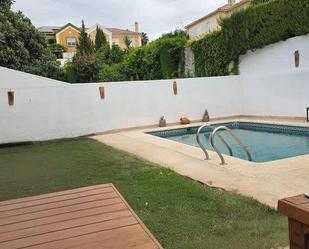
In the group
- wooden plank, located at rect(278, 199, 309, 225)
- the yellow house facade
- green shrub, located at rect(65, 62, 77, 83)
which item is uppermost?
the yellow house facade

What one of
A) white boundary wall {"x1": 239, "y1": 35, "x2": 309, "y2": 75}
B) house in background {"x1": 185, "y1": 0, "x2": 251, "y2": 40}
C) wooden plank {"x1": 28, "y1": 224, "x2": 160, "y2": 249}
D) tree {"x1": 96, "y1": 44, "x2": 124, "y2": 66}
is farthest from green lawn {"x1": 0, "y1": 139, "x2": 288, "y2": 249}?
house in background {"x1": 185, "y1": 0, "x2": 251, "y2": 40}

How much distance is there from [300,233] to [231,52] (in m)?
15.9

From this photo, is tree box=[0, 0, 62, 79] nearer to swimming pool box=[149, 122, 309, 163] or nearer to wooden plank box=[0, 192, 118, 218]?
swimming pool box=[149, 122, 309, 163]

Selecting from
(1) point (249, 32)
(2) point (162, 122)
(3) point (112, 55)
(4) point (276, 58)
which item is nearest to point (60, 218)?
(2) point (162, 122)

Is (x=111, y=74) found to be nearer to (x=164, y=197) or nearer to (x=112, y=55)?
(x=112, y=55)

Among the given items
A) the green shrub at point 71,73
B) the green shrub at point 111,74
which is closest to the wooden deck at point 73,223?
the green shrub at point 111,74

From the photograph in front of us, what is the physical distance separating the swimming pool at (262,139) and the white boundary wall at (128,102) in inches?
56.8

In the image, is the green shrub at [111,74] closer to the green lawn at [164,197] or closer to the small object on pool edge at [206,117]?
the small object on pool edge at [206,117]

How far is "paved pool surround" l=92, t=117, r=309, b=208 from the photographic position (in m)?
5.00

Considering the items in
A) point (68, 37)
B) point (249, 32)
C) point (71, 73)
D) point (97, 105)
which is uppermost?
point (68, 37)

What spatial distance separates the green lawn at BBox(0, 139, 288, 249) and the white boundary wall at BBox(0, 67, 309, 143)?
11.6ft

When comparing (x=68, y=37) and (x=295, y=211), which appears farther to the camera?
(x=68, y=37)

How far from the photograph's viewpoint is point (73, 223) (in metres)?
2.50

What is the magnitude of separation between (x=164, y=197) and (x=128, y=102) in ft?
31.4
